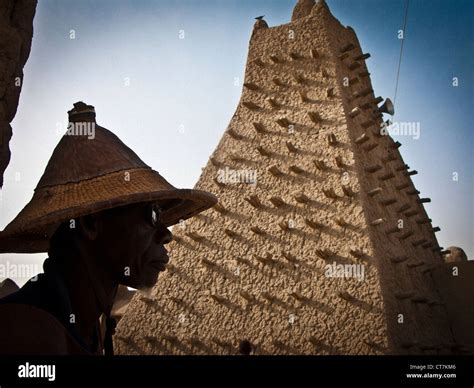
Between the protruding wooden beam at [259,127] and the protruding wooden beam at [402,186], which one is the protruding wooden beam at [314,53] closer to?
the protruding wooden beam at [259,127]

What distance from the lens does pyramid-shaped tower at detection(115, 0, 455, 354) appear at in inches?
369

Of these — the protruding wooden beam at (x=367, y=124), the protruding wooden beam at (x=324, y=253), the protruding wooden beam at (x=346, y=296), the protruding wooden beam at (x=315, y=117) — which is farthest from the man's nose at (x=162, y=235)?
the protruding wooden beam at (x=367, y=124)

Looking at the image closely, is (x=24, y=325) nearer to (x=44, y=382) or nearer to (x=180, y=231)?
(x=44, y=382)

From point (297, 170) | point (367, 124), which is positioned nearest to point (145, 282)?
point (297, 170)

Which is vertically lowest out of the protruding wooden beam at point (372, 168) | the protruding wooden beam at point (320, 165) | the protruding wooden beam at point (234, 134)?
the protruding wooden beam at point (372, 168)

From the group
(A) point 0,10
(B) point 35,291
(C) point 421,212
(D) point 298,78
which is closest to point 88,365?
(B) point 35,291

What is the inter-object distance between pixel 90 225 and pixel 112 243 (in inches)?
5.3

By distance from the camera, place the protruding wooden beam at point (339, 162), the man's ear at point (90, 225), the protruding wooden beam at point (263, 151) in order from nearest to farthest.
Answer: the man's ear at point (90, 225), the protruding wooden beam at point (339, 162), the protruding wooden beam at point (263, 151)

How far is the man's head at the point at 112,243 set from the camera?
3.10 m

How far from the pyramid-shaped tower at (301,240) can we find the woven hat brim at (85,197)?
6368 mm

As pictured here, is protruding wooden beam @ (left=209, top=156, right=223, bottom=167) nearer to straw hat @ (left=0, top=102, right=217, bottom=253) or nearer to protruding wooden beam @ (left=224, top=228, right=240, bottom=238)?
protruding wooden beam @ (left=224, top=228, right=240, bottom=238)

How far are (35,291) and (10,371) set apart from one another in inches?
15.5

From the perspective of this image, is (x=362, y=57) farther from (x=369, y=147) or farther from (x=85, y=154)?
(x=85, y=154)

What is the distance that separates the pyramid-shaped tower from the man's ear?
6479 millimetres
